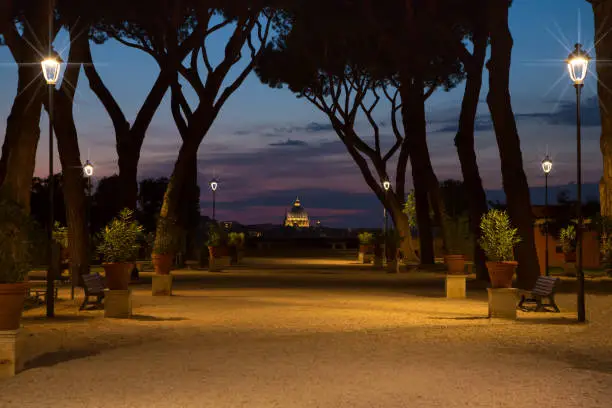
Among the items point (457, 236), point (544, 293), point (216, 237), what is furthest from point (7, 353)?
point (216, 237)

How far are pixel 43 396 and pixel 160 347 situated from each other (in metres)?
3.98

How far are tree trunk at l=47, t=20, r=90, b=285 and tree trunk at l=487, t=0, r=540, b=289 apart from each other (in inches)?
474

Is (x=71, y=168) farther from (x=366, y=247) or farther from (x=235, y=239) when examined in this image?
(x=366, y=247)

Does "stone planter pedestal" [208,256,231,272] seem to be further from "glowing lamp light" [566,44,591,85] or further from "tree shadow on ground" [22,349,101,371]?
"tree shadow on ground" [22,349,101,371]

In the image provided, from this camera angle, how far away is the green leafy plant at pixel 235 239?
2107 inches

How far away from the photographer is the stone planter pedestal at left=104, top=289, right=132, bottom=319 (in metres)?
17.7

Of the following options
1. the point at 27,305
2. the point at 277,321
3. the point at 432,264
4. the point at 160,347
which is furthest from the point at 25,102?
the point at 432,264

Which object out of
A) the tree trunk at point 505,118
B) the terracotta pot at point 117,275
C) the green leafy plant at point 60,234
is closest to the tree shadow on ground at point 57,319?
the terracotta pot at point 117,275

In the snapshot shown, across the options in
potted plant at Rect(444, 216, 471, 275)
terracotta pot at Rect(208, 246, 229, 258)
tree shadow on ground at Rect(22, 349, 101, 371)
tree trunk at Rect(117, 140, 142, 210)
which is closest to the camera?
tree shadow on ground at Rect(22, 349, 101, 371)

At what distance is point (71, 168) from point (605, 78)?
53.3 feet

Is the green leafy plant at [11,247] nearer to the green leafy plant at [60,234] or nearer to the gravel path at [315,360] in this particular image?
the gravel path at [315,360]

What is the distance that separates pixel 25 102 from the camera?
73.5 feet

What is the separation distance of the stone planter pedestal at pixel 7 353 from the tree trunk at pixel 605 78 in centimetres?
2234

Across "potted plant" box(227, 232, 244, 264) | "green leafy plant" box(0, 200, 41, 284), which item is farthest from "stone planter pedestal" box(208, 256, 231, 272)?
"green leafy plant" box(0, 200, 41, 284)
